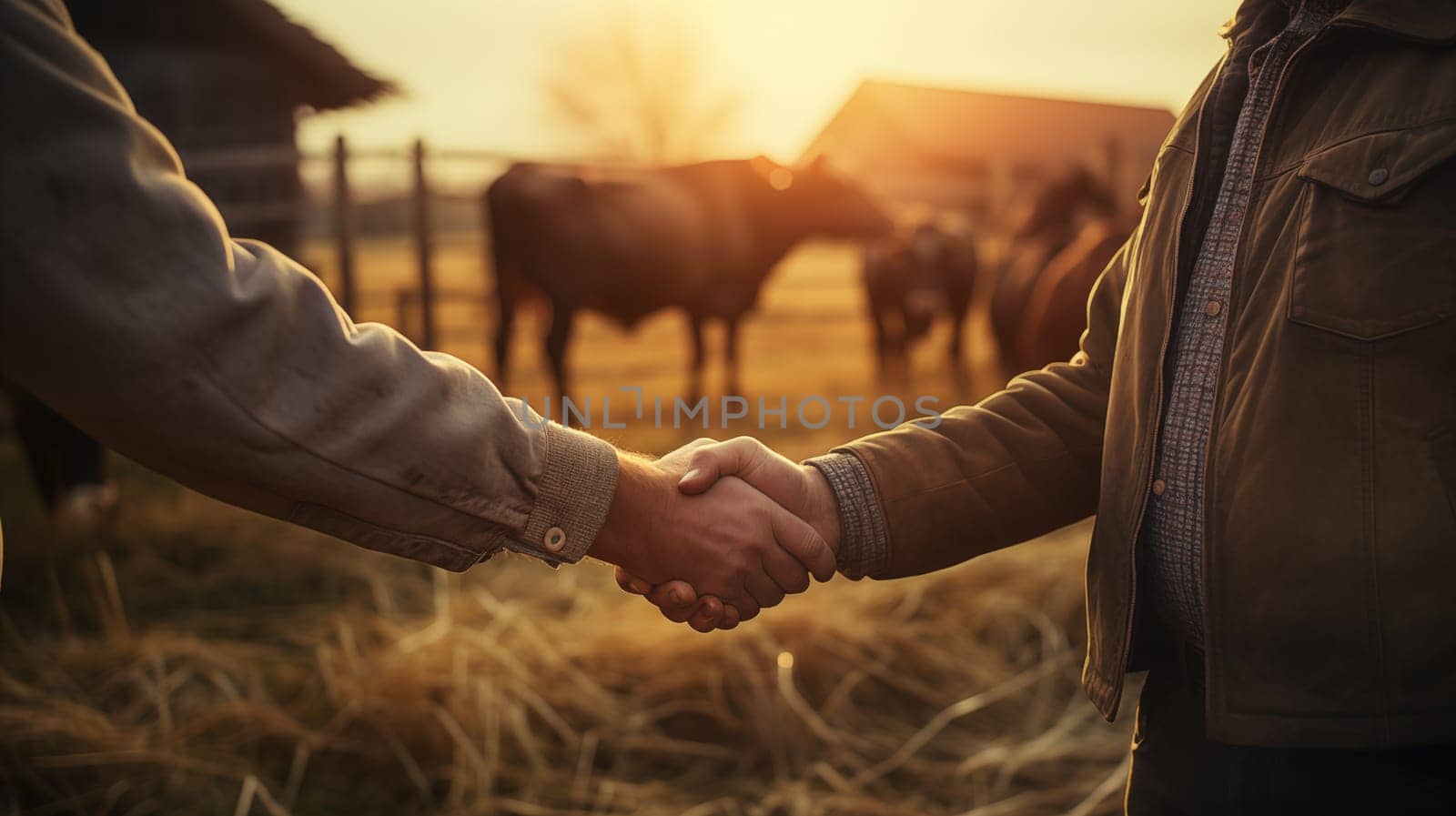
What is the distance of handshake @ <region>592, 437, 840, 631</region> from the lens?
187 centimetres

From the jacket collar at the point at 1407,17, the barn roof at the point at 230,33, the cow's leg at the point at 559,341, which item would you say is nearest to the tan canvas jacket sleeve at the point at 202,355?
the jacket collar at the point at 1407,17

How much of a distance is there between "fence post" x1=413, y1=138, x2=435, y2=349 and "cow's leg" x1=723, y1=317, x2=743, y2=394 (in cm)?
264

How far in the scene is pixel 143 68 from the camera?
34.2 ft

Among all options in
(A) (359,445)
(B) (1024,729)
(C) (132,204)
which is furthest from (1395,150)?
(B) (1024,729)

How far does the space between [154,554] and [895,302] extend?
7.60 m

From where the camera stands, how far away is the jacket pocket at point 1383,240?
1157 millimetres

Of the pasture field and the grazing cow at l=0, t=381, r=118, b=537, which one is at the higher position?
the pasture field

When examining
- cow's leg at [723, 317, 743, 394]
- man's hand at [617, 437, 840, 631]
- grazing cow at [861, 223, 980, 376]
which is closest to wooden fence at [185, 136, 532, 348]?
cow's leg at [723, 317, 743, 394]

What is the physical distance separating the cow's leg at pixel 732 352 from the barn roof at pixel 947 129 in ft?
24.1

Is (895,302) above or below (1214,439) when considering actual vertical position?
below

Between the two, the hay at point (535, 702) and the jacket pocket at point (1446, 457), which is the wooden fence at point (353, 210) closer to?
the hay at point (535, 702)

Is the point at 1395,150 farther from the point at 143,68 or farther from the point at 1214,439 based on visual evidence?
the point at 143,68

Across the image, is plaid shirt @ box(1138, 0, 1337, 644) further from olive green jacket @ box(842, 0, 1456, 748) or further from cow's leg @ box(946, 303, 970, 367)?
cow's leg @ box(946, 303, 970, 367)

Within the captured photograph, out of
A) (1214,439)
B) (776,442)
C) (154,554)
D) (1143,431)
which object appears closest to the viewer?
(1214,439)
